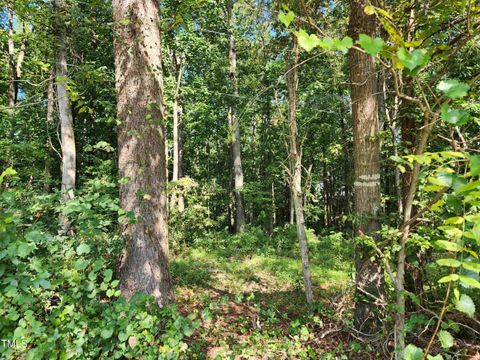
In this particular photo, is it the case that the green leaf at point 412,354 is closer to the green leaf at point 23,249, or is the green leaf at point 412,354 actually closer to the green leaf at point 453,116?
the green leaf at point 453,116

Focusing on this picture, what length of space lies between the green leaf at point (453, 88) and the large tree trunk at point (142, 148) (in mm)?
2305

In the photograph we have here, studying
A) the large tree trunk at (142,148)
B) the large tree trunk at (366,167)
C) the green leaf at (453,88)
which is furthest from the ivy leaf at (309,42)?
the large tree trunk at (366,167)

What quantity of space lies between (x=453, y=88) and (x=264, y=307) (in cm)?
408

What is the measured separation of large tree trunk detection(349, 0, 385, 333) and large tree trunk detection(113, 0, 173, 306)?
5.96 feet

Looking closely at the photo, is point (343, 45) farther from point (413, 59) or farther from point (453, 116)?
point (453, 116)

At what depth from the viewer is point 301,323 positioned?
345 centimetres

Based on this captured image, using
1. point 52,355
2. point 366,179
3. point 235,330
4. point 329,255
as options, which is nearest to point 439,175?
point 52,355

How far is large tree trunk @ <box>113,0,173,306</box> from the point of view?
8.45 feet

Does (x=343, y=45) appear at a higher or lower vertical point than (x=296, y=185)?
higher

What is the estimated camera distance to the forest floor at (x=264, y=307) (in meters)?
2.82

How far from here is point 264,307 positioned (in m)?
4.25

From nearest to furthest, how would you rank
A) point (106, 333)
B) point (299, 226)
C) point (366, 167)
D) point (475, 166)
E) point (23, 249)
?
point (475, 166)
point (23, 249)
point (106, 333)
point (366, 167)
point (299, 226)

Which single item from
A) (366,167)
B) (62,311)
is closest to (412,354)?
(62,311)

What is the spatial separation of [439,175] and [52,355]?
6.33 ft
